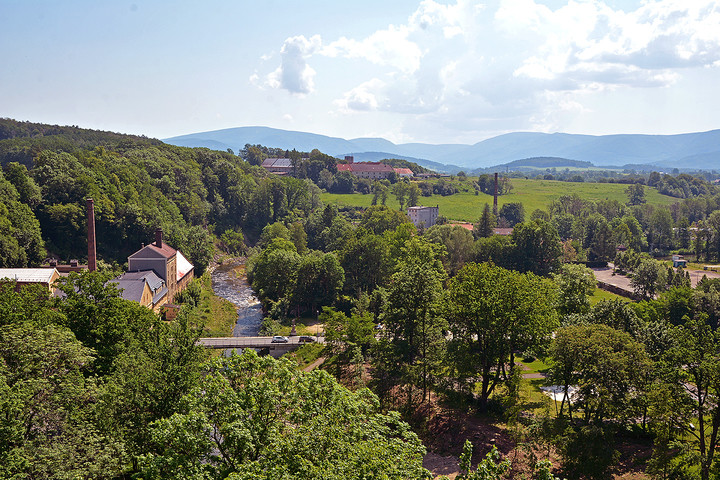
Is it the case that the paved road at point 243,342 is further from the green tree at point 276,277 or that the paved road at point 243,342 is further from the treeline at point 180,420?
the treeline at point 180,420

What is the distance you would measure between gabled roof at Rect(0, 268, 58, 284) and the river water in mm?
18821

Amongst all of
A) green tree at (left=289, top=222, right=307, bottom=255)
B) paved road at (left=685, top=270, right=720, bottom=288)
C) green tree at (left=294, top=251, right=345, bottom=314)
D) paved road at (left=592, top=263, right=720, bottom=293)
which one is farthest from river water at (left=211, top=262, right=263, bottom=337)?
paved road at (left=685, top=270, right=720, bottom=288)

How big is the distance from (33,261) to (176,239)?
58.3ft

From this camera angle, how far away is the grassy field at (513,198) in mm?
140000

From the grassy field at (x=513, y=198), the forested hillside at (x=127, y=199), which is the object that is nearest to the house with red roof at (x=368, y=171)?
the grassy field at (x=513, y=198)

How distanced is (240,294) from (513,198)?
108 meters

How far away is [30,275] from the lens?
4956 centimetres

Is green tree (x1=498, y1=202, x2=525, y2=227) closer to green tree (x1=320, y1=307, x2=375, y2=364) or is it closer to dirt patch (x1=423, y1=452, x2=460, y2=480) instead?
green tree (x1=320, y1=307, x2=375, y2=364)

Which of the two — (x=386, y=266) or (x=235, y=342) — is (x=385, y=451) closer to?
(x=235, y=342)

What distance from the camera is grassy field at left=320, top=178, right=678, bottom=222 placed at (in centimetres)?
14000

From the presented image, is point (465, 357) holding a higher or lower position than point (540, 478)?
lower

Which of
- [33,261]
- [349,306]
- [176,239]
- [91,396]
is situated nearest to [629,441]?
[91,396]

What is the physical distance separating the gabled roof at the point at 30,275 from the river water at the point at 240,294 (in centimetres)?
1882

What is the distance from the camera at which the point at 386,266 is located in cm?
6844
